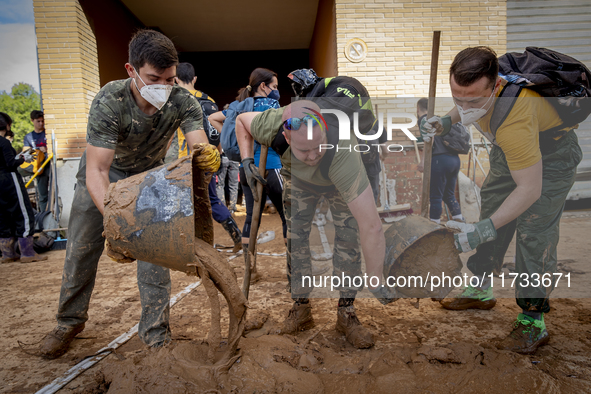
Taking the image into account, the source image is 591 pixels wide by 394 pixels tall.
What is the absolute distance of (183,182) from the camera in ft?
5.22

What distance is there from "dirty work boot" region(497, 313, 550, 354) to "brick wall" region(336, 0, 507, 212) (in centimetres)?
444

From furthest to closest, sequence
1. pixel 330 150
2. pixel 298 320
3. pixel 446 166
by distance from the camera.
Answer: pixel 446 166 < pixel 298 320 < pixel 330 150

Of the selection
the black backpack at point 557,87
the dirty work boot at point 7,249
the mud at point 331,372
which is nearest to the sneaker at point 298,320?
the mud at point 331,372

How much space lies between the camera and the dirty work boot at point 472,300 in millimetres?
2729

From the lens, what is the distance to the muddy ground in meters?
1.74

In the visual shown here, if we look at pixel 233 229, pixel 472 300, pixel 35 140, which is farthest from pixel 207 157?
pixel 35 140

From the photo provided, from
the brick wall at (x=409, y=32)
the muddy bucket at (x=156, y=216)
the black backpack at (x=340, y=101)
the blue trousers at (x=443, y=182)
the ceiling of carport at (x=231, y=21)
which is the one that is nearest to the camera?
the muddy bucket at (x=156, y=216)

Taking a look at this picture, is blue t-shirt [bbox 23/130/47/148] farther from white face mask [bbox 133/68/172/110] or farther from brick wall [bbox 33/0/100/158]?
white face mask [bbox 133/68/172/110]

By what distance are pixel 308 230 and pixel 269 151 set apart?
995mm

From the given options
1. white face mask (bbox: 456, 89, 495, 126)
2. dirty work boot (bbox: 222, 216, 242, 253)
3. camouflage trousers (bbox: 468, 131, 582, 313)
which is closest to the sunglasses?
white face mask (bbox: 456, 89, 495, 126)

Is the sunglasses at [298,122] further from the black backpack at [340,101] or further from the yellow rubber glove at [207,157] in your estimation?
the yellow rubber glove at [207,157]

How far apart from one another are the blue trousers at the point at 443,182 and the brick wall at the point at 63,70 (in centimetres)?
564

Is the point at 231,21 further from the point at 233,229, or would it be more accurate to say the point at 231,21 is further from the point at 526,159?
the point at 526,159

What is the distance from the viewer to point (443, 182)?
13.3 feet
